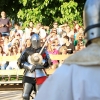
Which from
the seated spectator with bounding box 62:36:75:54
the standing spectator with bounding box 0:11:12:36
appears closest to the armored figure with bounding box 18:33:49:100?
the seated spectator with bounding box 62:36:75:54

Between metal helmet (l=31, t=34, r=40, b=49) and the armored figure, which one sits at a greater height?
metal helmet (l=31, t=34, r=40, b=49)

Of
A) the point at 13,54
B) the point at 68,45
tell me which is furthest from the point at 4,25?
the point at 68,45

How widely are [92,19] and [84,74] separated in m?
0.28

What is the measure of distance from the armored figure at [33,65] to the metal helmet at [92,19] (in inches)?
226

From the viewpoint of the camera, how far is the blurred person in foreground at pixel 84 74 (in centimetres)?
197

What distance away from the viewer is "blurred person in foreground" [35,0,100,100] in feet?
6.47

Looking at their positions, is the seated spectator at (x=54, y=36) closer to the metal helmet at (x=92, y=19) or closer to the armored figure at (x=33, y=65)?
the armored figure at (x=33, y=65)

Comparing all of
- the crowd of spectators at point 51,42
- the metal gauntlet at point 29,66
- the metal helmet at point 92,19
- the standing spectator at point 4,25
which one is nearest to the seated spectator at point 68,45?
the crowd of spectators at point 51,42

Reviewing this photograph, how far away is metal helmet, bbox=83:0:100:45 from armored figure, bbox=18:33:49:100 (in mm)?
5734

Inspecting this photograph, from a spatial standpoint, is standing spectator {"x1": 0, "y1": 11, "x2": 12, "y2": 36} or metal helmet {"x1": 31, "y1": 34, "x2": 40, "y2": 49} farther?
standing spectator {"x1": 0, "y1": 11, "x2": 12, "y2": 36}

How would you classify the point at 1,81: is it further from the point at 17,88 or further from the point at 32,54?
the point at 32,54

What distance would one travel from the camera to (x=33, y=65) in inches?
321

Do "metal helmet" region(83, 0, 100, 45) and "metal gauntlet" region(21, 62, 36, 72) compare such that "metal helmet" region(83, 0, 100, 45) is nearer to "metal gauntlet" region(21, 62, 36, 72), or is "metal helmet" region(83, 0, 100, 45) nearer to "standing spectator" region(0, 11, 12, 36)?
"metal gauntlet" region(21, 62, 36, 72)

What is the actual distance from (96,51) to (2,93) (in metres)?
10.9
